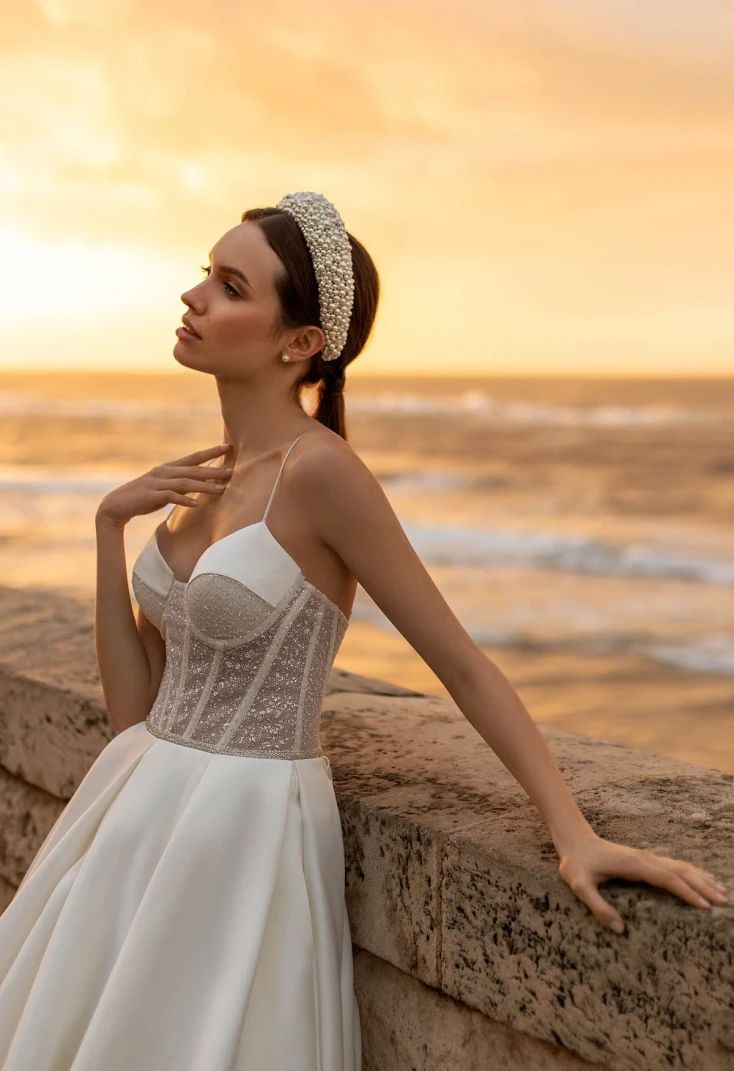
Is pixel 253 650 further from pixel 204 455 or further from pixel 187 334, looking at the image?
pixel 187 334

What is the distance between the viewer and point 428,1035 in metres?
1.88

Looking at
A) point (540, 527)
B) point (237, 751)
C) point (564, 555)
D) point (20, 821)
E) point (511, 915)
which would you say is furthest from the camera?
point (540, 527)

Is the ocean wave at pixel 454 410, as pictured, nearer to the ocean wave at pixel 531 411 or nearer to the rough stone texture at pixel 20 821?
the ocean wave at pixel 531 411

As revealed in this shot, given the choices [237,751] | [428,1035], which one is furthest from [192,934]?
[428,1035]

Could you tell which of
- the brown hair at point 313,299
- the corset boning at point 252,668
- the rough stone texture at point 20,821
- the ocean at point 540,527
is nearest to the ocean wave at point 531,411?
the ocean at point 540,527

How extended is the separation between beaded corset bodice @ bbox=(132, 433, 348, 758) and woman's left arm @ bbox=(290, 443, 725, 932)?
Result: 11cm

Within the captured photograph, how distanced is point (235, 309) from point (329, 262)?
196 millimetres

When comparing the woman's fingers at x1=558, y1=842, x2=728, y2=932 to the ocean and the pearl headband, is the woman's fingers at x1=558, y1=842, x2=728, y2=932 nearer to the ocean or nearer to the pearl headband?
the pearl headband

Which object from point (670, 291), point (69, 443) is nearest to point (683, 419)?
point (670, 291)

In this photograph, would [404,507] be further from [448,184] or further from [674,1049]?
[674,1049]

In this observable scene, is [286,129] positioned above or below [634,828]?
above

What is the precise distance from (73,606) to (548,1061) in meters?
2.41

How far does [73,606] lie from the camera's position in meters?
3.71

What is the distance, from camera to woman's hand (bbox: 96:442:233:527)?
2246 mm
